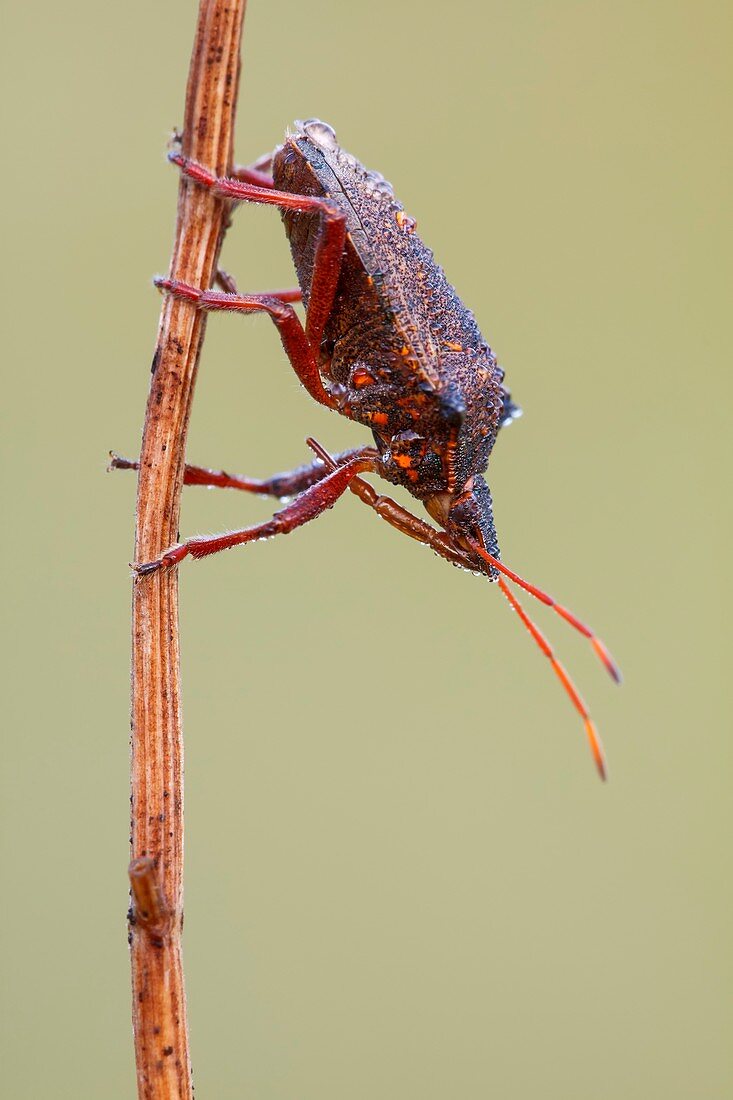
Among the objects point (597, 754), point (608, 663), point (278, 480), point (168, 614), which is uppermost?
point (278, 480)

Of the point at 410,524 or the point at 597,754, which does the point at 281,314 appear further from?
the point at 597,754

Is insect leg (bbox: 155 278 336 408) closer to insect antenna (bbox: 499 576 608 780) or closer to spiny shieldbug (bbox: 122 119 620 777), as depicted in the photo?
spiny shieldbug (bbox: 122 119 620 777)

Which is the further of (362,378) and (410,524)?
(410,524)

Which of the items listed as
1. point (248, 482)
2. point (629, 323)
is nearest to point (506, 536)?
point (629, 323)

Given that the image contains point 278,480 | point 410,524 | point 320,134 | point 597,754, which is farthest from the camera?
point 278,480

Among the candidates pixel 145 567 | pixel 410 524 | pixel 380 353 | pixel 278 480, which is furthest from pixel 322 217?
pixel 145 567

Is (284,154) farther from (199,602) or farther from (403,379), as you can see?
(199,602)
